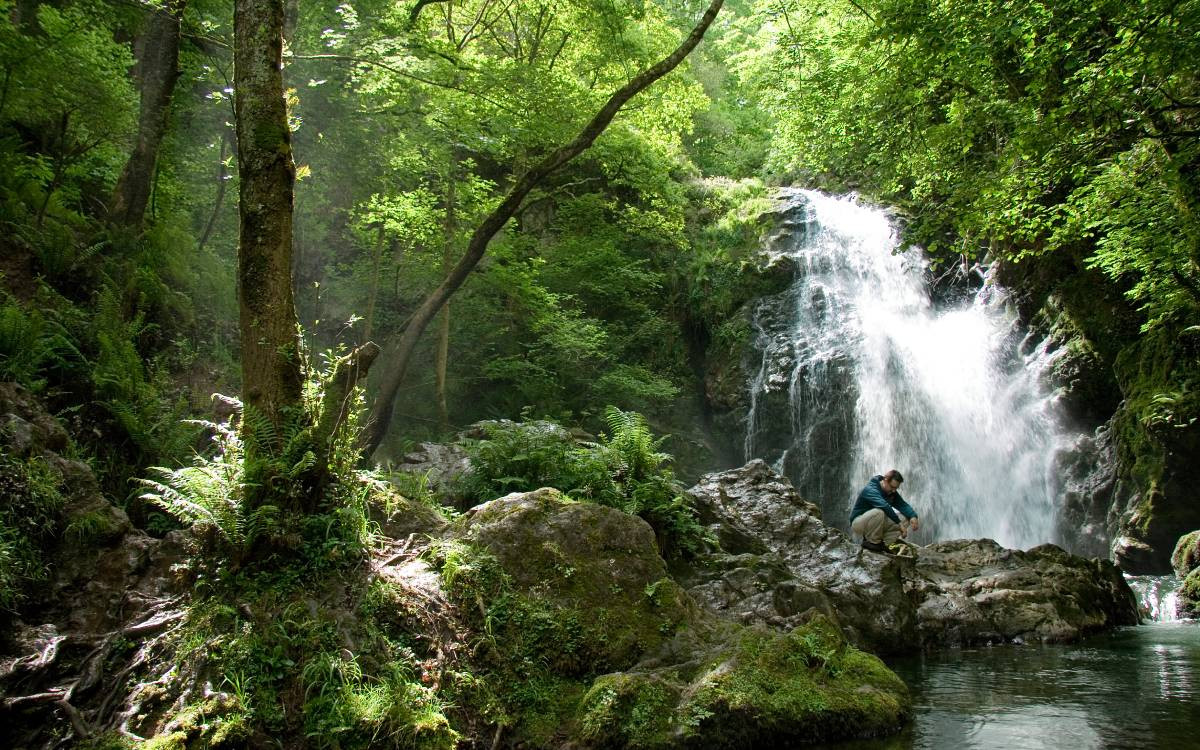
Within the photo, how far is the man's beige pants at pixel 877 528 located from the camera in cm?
912

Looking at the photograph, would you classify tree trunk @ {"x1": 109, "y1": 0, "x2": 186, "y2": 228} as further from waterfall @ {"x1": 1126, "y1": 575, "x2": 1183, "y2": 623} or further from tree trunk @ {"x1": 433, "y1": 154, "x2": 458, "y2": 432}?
waterfall @ {"x1": 1126, "y1": 575, "x2": 1183, "y2": 623}

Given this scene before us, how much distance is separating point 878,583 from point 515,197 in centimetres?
651

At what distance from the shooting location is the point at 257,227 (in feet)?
15.6

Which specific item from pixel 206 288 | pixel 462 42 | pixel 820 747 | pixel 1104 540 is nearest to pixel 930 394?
pixel 1104 540

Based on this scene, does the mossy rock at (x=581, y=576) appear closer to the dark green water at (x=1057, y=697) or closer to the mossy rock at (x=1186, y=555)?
the dark green water at (x=1057, y=697)

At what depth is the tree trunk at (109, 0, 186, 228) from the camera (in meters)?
9.20

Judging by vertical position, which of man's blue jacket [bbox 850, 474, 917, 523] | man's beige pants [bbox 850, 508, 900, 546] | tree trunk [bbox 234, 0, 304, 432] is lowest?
man's beige pants [bbox 850, 508, 900, 546]

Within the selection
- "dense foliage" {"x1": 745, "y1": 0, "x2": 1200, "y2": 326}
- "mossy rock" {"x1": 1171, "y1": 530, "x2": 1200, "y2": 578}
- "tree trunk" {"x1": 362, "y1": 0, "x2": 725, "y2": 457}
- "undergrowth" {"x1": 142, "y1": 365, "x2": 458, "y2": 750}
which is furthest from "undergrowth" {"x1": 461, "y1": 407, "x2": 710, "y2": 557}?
"mossy rock" {"x1": 1171, "y1": 530, "x2": 1200, "y2": 578}

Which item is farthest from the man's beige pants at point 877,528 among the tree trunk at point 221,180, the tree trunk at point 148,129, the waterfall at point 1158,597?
the tree trunk at point 221,180

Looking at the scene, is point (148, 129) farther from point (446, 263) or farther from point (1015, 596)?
point (1015, 596)

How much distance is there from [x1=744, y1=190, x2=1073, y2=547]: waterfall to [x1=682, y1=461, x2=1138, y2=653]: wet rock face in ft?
16.3

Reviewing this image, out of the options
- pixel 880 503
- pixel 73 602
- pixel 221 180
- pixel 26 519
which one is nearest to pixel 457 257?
pixel 221 180

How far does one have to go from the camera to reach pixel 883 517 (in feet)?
29.9

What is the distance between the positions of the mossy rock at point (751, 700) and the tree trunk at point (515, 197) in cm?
575
